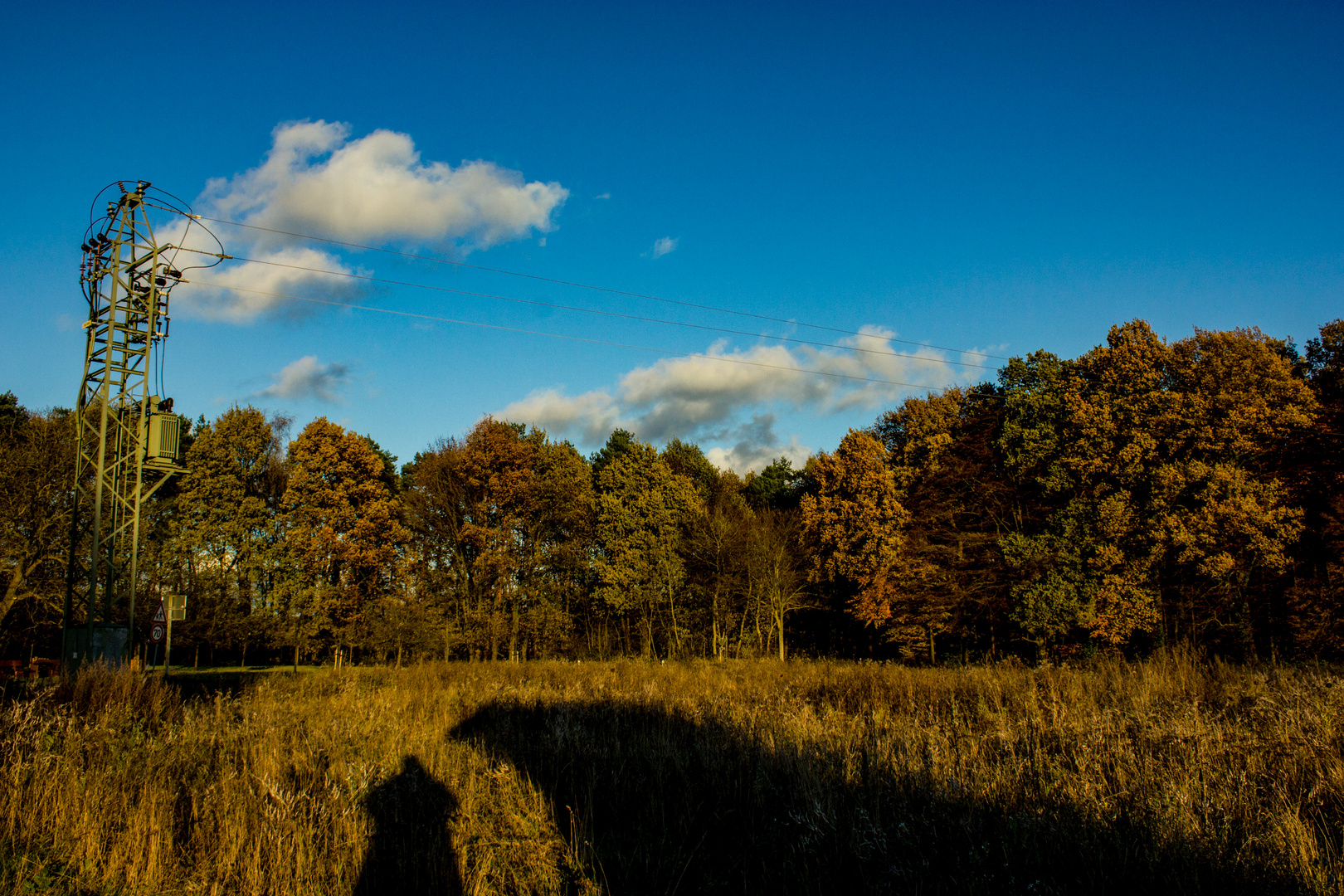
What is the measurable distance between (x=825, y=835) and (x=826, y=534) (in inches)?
1222

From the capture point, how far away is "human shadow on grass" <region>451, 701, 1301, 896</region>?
4176mm

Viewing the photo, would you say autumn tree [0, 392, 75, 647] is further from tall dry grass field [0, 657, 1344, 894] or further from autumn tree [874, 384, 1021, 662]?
autumn tree [874, 384, 1021, 662]

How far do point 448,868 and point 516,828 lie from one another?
866mm

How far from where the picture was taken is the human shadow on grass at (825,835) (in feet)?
13.7

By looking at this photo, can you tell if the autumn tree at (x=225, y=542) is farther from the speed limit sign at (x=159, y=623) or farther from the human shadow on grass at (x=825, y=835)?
the human shadow on grass at (x=825, y=835)

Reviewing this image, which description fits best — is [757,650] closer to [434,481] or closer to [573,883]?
[434,481]

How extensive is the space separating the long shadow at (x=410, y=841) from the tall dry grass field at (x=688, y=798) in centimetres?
2

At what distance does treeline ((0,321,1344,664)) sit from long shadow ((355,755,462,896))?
2202 cm

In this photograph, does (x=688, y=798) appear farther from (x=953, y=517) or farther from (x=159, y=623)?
(x=953, y=517)

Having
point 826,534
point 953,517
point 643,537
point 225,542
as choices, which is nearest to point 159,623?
point 225,542

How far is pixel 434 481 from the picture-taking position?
35.8m

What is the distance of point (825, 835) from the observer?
4926 millimetres

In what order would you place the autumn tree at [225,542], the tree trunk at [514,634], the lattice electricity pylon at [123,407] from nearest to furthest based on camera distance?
1. the lattice electricity pylon at [123,407]
2. the tree trunk at [514,634]
3. the autumn tree at [225,542]

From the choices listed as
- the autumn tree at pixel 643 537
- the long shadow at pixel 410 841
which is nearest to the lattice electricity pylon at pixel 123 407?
the long shadow at pixel 410 841
